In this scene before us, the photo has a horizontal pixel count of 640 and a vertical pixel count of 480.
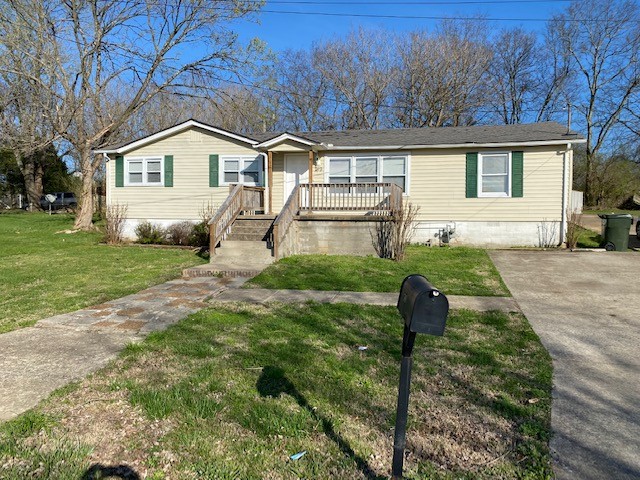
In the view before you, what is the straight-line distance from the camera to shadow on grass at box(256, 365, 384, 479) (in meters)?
2.61

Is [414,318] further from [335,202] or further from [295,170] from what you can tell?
[295,170]

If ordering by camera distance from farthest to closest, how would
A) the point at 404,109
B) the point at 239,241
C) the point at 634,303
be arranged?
the point at 404,109
the point at 239,241
the point at 634,303

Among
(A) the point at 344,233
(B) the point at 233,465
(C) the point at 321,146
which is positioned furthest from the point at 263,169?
(B) the point at 233,465

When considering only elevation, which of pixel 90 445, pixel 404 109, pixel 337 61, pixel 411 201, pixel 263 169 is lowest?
pixel 90 445

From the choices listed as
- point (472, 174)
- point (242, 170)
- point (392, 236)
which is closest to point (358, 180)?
point (472, 174)

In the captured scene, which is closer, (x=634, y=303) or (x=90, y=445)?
(x=90, y=445)

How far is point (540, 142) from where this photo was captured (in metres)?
13.2

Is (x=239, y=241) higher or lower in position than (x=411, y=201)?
lower

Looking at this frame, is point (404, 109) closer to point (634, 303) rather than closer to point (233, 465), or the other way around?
point (634, 303)

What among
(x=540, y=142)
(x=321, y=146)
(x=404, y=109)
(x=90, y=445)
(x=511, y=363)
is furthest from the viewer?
(x=404, y=109)

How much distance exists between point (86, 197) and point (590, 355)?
18834mm

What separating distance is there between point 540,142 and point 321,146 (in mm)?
6412

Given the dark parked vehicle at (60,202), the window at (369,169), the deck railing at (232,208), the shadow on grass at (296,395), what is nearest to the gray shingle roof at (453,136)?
the window at (369,169)

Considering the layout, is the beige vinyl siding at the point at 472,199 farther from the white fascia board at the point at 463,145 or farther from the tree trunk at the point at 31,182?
the tree trunk at the point at 31,182
